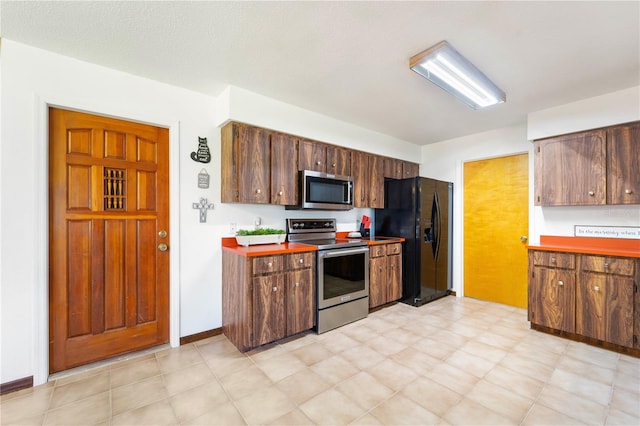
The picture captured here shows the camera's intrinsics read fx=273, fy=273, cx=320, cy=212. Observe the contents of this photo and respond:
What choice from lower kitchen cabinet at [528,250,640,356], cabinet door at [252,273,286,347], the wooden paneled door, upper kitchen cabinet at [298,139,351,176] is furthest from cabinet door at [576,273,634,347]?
the wooden paneled door

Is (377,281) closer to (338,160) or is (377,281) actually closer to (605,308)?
(338,160)

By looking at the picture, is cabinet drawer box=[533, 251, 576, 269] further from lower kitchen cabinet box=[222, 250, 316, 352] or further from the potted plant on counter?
the potted plant on counter

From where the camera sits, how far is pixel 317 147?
3.34 m

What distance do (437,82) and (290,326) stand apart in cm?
255

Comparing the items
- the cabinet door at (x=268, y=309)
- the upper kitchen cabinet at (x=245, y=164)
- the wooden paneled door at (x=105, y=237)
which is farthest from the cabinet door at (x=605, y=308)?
the wooden paneled door at (x=105, y=237)

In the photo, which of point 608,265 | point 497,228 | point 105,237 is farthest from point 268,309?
point 497,228

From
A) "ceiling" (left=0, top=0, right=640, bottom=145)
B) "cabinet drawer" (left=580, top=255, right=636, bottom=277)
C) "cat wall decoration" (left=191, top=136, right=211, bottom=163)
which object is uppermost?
"ceiling" (left=0, top=0, right=640, bottom=145)

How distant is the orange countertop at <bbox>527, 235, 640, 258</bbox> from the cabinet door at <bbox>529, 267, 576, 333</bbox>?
236mm

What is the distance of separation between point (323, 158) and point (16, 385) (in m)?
3.25

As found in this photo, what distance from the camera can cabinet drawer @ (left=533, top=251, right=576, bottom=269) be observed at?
272cm

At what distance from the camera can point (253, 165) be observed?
2.79 m

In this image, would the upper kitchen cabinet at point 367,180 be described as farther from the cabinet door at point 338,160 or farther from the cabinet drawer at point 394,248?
the cabinet drawer at point 394,248

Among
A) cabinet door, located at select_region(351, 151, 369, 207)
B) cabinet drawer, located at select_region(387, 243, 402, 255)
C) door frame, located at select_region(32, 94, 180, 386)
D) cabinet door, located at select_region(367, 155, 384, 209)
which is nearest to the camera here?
door frame, located at select_region(32, 94, 180, 386)

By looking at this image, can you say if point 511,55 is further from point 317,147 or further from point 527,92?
point 317,147
